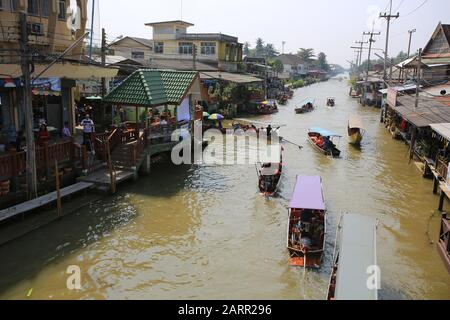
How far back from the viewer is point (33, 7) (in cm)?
1927

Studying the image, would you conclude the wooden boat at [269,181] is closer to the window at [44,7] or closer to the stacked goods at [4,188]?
the stacked goods at [4,188]

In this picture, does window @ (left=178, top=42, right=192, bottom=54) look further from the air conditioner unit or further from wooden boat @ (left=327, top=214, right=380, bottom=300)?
wooden boat @ (left=327, top=214, right=380, bottom=300)

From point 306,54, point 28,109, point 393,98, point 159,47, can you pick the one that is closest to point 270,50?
point 306,54

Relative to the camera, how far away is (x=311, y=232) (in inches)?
531

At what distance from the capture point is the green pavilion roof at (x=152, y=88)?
821 inches

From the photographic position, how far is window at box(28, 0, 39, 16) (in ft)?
62.7

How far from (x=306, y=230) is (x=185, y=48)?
47.7 metres

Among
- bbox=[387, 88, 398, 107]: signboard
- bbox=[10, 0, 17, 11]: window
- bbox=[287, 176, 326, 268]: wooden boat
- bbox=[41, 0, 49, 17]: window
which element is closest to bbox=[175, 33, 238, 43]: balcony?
bbox=[387, 88, 398, 107]: signboard

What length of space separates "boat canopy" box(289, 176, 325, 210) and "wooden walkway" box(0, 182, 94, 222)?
852cm

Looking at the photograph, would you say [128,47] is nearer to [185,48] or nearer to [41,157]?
[185,48]

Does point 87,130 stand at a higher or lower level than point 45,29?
lower
